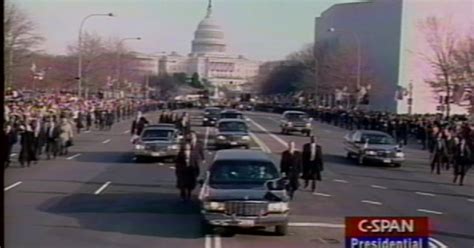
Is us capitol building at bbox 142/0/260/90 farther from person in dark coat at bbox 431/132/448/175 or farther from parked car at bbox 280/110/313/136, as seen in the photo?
parked car at bbox 280/110/313/136

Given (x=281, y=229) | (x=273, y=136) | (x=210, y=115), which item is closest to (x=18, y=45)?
(x=281, y=229)

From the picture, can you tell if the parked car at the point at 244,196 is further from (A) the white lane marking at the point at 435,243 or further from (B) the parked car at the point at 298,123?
(B) the parked car at the point at 298,123

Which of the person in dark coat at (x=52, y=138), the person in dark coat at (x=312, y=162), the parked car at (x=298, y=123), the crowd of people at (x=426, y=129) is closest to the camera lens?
the person in dark coat at (x=312, y=162)

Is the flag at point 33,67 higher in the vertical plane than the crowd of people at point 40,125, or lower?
higher

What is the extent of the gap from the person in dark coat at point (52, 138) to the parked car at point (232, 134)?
4904mm

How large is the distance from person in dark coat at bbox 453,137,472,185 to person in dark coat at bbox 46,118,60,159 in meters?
8.74

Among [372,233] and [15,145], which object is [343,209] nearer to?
[372,233]

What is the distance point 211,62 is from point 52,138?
645cm

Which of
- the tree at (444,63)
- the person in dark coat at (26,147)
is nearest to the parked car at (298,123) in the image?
the tree at (444,63)

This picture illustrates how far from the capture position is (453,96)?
31047 mm

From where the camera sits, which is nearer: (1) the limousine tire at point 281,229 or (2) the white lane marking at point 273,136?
(1) the limousine tire at point 281,229

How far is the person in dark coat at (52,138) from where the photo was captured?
2079 cm

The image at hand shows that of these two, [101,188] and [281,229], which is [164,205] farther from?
[281,229]

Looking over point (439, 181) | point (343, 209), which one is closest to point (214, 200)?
point (343, 209)
